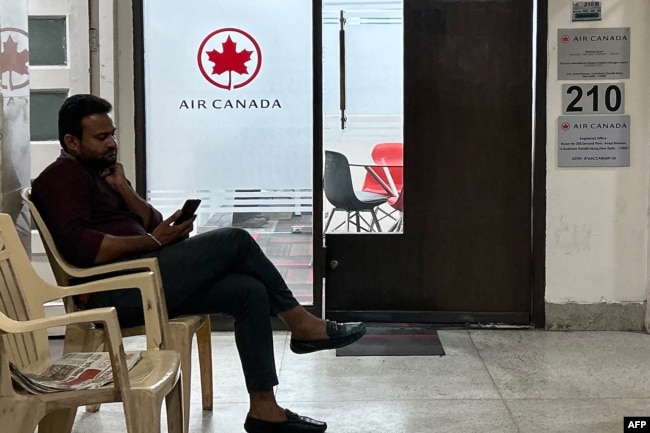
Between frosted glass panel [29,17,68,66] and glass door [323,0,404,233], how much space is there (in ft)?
4.33

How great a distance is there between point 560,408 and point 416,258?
1439 mm

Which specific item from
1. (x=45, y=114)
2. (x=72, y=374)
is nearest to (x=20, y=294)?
(x=72, y=374)

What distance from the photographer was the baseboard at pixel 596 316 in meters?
4.07

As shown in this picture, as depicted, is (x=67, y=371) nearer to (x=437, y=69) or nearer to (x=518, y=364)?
(x=518, y=364)

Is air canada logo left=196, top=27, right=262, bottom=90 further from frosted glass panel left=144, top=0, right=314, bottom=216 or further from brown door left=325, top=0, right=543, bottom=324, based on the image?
brown door left=325, top=0, right=543, bottom=324

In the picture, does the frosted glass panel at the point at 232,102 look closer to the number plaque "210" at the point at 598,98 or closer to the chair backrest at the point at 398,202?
the chair backrest at the point at 398,202

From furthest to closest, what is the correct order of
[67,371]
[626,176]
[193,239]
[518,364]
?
[626,176] < [518,364] < [193,239] < [67,371]

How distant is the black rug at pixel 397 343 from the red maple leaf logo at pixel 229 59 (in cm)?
143

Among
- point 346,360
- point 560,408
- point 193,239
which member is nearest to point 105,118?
point 193,239

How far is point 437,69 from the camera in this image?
13.6ft

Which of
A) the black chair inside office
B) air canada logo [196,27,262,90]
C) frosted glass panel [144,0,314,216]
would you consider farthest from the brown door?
air canada logo [196,27,262,90]

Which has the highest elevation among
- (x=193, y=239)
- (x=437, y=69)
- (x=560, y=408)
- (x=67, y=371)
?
(x=437, y=69)

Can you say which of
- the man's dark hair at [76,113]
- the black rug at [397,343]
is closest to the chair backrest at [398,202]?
the black rug at [397,343]

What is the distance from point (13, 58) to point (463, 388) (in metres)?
2.03
